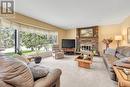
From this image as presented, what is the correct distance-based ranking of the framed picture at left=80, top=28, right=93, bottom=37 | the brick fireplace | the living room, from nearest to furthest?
the living room, the brick fireplace, the framed picture at left=80, top=28, right=93, bottom=37

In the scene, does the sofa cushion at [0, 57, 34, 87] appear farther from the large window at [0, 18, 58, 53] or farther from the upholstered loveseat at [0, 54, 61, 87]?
the large window at [0, 18, 58, 53]

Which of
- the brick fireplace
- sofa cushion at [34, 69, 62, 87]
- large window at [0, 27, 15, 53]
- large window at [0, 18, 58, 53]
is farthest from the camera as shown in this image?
the brick fireplace

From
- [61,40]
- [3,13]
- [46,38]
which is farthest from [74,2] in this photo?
[61,40]

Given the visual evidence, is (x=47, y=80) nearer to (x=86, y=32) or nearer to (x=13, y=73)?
(x=13, y=73)

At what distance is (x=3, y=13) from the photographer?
13.7 ft

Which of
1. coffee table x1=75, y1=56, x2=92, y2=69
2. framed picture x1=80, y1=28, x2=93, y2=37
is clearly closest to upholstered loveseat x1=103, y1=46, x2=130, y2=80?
coffee table x1=75, y1=56, x2=92, y2=69

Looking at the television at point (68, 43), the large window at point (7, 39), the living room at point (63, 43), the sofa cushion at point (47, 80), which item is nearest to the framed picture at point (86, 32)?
the living room at point (63, 43)

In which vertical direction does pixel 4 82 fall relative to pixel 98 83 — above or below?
above

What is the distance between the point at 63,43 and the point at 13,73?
7559mm

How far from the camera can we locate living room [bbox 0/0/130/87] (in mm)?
1457

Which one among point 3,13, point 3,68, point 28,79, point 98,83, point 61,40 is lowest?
point 98,83

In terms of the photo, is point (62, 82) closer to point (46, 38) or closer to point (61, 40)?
point (46, 38)

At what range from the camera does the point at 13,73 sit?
108cm

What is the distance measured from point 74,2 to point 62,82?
8.12ft
